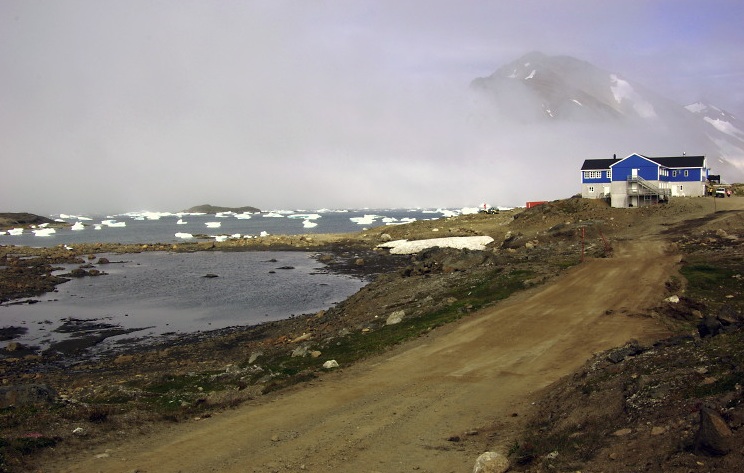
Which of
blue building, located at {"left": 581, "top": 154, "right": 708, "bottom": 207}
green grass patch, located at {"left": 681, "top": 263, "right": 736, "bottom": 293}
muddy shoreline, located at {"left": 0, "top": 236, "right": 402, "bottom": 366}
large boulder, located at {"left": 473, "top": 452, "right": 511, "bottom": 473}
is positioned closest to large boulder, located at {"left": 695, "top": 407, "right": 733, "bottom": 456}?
large boulder, located at {"left": 473, "top": 452, "right": 511, "bottom": 473}

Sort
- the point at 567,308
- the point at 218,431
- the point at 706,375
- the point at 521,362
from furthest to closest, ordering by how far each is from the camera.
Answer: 1. the point at 567,308
2. the point at 521,362
3. the point at 218,431
4. the point at 706,375

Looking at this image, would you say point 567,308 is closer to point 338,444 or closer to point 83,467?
point 338,444

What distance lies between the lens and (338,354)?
19.3 m

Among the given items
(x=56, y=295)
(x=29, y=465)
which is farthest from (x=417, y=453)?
(x=56, y=295)

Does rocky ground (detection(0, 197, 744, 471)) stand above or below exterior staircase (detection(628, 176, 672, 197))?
below

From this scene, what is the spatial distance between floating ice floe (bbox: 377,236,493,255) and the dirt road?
128 ft

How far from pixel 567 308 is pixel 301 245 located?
212 feet

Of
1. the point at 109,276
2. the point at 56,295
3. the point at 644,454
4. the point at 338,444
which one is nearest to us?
the point at 644,454

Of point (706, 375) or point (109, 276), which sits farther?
point (109, 276)

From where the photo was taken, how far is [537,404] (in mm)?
12953

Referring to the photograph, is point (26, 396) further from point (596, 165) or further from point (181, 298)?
point (596, 165)

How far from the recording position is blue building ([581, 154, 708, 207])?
A: 208 ft

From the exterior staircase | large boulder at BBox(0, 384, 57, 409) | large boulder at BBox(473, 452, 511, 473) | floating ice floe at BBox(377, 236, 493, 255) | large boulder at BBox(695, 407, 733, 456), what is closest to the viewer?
large boulder at BBox(695, 407, 733, 456)

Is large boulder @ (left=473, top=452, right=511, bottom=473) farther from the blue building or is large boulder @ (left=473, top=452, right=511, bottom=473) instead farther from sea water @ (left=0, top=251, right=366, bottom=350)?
the blue building
